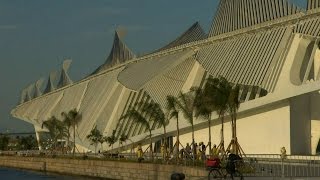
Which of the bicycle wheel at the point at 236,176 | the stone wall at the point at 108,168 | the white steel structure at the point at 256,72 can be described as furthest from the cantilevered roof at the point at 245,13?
the bicycle wheel at the point at 236,176

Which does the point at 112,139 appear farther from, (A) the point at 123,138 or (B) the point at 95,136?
(B) the point at 95,136

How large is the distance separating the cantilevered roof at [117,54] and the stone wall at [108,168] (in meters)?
15.8

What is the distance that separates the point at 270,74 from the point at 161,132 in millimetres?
13585

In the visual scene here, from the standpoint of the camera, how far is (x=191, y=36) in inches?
2648

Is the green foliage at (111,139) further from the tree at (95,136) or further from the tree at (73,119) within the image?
the tree at (73,119)

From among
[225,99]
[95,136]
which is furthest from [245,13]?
[95,136]

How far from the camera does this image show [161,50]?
6431 centimetres

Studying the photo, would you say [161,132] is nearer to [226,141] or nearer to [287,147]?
[226,141]

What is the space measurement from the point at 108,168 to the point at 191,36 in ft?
84.0

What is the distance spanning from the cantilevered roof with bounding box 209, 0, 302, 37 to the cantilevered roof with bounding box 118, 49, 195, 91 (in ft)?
13.0

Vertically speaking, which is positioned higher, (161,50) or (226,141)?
(161,50)

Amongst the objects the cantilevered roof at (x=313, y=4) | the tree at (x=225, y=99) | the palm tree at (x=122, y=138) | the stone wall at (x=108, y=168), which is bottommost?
the stone wall at (x=108, y=168)

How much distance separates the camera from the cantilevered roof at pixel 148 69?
5578cm

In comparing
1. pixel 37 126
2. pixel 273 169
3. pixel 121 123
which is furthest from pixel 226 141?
pixel 37 126
